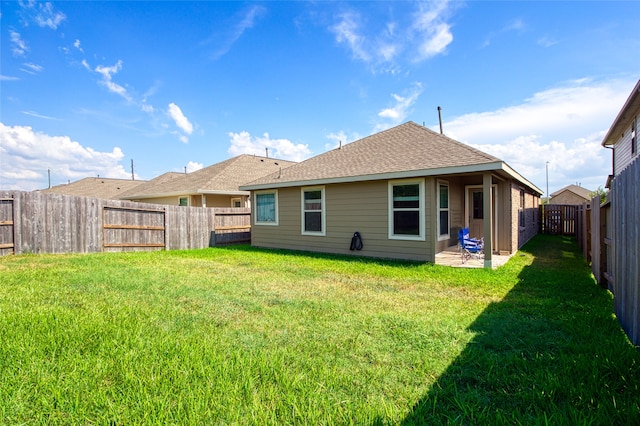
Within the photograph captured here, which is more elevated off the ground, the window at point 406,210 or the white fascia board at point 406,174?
the white fascia board at point 406,174

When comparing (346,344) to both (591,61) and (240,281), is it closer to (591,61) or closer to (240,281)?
(240,281)

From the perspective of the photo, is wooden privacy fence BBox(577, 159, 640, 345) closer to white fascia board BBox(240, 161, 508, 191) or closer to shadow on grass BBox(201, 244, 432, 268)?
white fascia board BBox(240, 161, 508, 191)

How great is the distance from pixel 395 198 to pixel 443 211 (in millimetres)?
1669

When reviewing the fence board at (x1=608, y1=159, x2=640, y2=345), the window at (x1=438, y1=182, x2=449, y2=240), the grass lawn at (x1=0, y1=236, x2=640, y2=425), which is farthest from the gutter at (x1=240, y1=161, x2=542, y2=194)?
the fence board at (x1=608, y1=159, x2=640, y2=345)

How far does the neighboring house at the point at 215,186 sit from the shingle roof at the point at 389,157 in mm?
5723

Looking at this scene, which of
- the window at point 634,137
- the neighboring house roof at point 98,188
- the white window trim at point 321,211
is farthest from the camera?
the neighboring house roof at point 98,188

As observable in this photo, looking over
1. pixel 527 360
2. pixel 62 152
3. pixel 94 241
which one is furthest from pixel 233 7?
pixel 62 152

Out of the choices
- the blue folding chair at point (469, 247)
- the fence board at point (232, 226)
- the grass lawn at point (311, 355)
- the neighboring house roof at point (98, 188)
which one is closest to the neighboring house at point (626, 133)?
the blue folding chair at point (469, 247)

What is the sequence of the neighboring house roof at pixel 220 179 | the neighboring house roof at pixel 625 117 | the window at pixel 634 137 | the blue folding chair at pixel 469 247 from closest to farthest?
the blue folding chair at pixel 469 247 < the neighboring house roof at pixel 625 117 < the window at pixel 634 137 < the neighboring house roof at pixel 220 179

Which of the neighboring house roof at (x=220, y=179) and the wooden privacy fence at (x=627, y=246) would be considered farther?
the neighboring house roof at (x=220, y=179)

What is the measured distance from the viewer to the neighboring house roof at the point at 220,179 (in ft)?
58.5

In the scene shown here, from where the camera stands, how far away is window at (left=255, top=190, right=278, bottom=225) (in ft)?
41.3

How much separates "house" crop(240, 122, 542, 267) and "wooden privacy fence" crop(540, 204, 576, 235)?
7478 millimetres

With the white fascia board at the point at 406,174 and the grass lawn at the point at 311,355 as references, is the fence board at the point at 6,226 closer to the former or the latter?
the grass lawn at the point at 311,355
